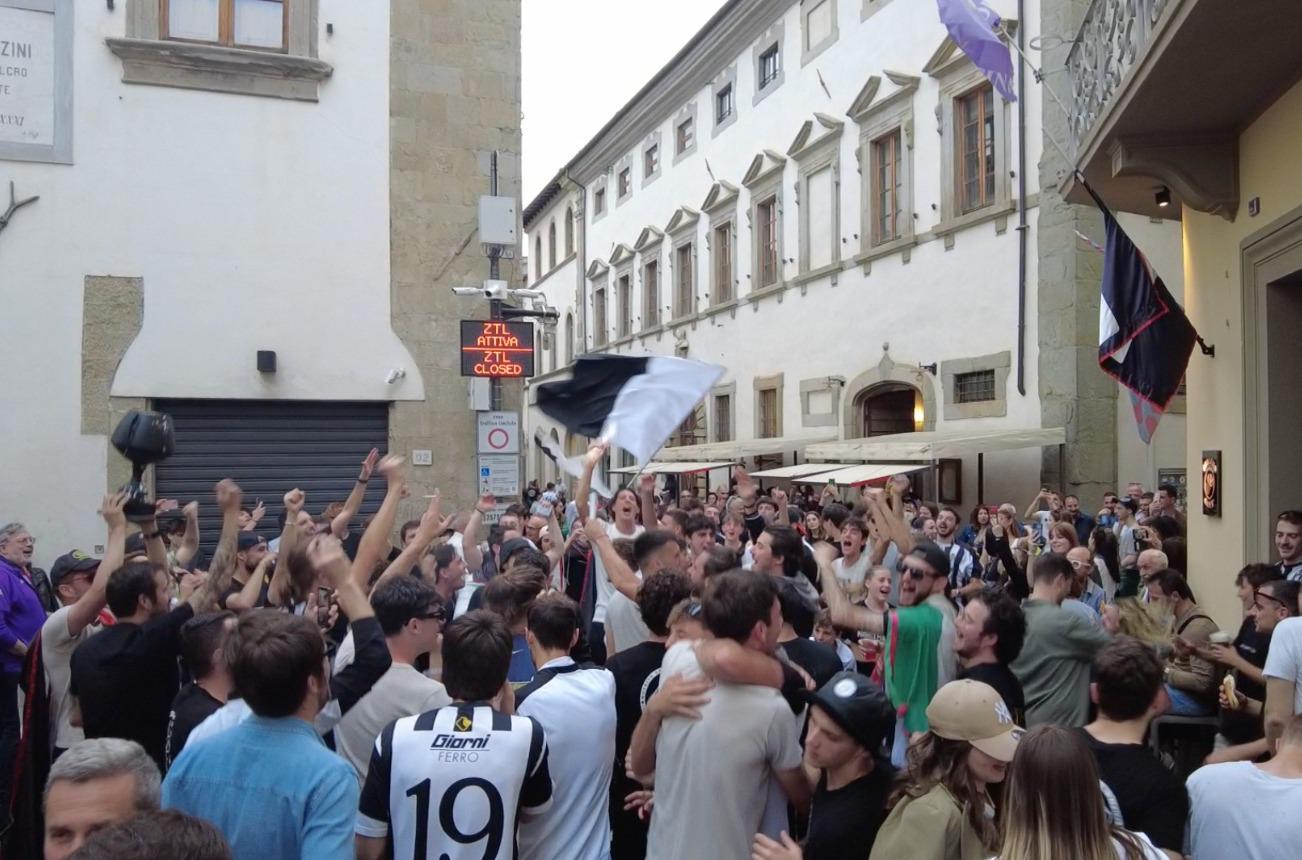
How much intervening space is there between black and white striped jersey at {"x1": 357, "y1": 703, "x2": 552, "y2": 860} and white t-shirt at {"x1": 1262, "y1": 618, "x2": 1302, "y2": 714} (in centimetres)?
315

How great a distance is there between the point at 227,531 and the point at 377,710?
2242mm

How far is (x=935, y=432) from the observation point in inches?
709

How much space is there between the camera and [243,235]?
41.4ft

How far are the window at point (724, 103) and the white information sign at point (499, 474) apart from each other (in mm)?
16709

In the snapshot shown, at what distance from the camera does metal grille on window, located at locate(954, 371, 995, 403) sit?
17188mm

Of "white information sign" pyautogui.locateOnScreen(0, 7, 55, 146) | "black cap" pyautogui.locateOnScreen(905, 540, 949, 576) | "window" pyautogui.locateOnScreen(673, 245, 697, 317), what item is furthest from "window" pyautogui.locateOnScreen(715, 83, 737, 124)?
"black cap" pyautogui.locateOnScreen(905, 540, 949, 576)

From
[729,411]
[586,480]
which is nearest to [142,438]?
[586,480]

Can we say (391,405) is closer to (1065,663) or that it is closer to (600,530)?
(600,530)

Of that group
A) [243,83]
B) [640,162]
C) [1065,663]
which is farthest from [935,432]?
[640,162]

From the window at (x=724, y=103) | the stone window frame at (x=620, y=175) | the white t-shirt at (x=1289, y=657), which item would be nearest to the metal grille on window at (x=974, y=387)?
the window at (x=724, y=103)

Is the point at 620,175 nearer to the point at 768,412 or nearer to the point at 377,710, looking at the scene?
the point at 768,412

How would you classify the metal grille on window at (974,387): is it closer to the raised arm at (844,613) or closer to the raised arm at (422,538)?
the raised arm at (844,613)

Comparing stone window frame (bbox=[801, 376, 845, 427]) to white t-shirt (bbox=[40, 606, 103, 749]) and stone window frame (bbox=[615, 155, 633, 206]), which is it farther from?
white t-shirt (bbox=[40, 606, 103, 749])

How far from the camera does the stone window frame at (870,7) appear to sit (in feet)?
63.7
